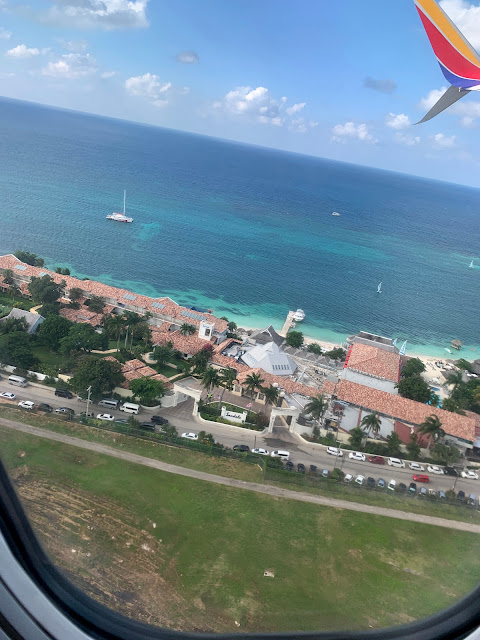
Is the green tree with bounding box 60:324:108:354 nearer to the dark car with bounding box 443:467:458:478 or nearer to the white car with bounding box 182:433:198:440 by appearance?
the white car with bounding box 182:433:198:440

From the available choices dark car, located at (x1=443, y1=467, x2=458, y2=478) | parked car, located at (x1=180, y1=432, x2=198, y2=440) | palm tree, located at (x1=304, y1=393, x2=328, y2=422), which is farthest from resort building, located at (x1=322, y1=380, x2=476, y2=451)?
parked car, located at (x1=180, y1=432, x2=198, y2=440)

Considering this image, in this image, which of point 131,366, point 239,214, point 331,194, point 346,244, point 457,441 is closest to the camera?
point 457,441

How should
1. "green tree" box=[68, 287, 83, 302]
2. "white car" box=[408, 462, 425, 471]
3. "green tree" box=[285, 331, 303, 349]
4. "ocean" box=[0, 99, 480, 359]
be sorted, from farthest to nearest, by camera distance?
"ocean" box=[0, 99, 480, 359]
"green tree" box=[285, 331, 303, 349]
"green tree" box=[68, 287, 83, 302]
"white car" box=[408, 462, 425, 471]

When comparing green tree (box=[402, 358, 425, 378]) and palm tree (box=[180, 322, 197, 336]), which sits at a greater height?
palm tree (box=[180, 322, 197, 336])

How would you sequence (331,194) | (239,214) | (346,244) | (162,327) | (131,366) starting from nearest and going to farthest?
1. (131,366)
2. (162,327)
3. (346,244)
4. (239,214)
5. (331,194)

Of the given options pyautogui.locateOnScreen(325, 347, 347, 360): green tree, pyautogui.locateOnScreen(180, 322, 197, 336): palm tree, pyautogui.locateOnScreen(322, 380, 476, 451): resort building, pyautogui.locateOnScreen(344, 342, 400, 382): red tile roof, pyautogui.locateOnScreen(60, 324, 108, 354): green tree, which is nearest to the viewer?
pyautogui.locateOnScreen(322, 380, 476, 451): resort building

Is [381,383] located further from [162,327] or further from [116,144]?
[116,144]

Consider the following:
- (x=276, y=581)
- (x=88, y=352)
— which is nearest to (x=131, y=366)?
(x=88, y=352)
